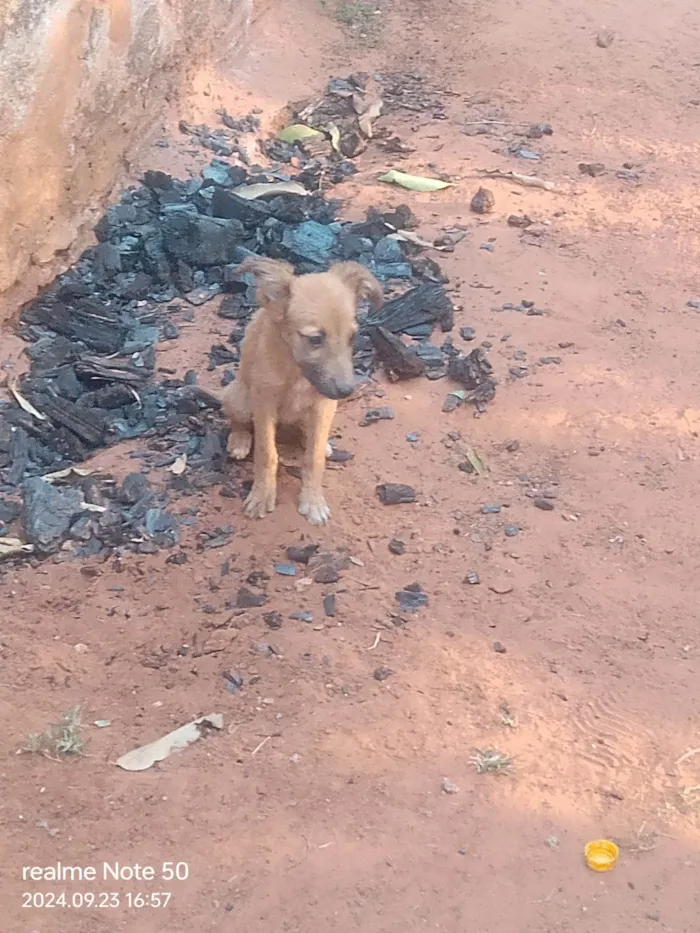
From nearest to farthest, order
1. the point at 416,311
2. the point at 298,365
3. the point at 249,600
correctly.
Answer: the point at 249,600
the point at 298,365
the point at 416,311

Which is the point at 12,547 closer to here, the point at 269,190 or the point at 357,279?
the point at 357,279

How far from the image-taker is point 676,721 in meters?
3.85

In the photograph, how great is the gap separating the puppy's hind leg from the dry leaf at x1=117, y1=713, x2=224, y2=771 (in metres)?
1.82

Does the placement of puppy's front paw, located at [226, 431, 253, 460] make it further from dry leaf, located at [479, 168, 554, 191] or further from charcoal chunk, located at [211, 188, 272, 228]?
dry leaf, located at [479, 168, 554, 191]

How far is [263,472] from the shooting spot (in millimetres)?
4996

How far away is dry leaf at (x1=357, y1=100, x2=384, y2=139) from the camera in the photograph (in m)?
8.95

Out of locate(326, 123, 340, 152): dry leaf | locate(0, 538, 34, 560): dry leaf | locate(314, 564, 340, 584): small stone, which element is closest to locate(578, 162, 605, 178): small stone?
locate(326, 123, 340, 152): dry leaf

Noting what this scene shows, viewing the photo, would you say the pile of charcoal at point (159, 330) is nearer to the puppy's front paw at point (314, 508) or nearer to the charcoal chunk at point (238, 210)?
the charcoal chunk at point (238, 210)

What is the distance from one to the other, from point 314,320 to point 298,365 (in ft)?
0.84

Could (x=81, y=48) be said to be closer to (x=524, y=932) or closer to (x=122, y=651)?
(x=122, y=651)

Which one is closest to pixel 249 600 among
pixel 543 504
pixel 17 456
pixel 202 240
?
pixel 543 504

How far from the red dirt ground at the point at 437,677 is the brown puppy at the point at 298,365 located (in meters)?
0.20

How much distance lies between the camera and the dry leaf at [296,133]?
890 cm

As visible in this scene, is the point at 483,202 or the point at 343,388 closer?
the point at 343,388
